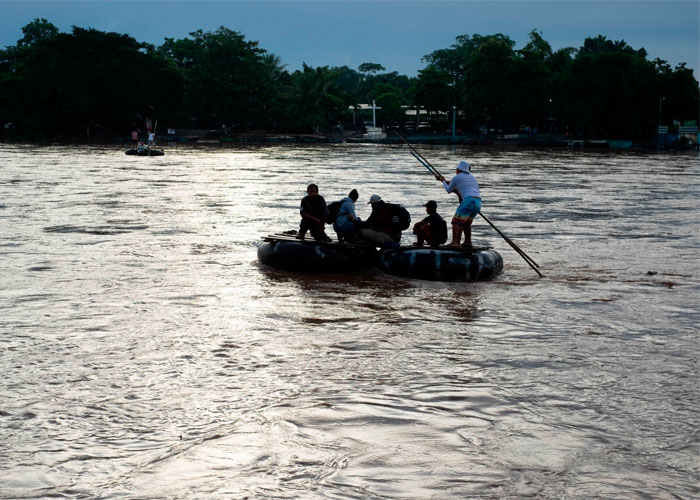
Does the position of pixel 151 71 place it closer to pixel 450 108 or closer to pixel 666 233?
pixel 450 108

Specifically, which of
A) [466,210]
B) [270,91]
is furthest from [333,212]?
[270,91]

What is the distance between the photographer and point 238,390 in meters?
8.88

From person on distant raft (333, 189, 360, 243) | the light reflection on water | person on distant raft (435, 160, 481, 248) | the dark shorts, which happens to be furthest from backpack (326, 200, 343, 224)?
the dark shorts

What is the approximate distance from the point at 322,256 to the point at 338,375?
5.97 m

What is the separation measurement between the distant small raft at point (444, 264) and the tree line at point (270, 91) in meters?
78.7

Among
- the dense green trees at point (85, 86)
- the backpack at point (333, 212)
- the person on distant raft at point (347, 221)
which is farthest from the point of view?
the dense green trees at point (85, 86)

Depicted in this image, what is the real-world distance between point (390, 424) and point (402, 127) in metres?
121

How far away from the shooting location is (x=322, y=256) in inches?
A: 602

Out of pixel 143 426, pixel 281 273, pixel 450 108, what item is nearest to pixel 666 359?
pixel 143 426

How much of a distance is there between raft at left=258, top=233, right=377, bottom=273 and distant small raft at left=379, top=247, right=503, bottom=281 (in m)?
0.60

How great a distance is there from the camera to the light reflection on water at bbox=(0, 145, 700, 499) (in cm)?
699

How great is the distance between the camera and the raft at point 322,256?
50.1 ft

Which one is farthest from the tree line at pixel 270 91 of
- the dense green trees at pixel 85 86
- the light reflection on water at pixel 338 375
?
the light reflection on water at pixel 338 375

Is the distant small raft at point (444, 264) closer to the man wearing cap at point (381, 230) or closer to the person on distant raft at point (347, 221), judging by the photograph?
the man wearing cap at point (381, 230)
